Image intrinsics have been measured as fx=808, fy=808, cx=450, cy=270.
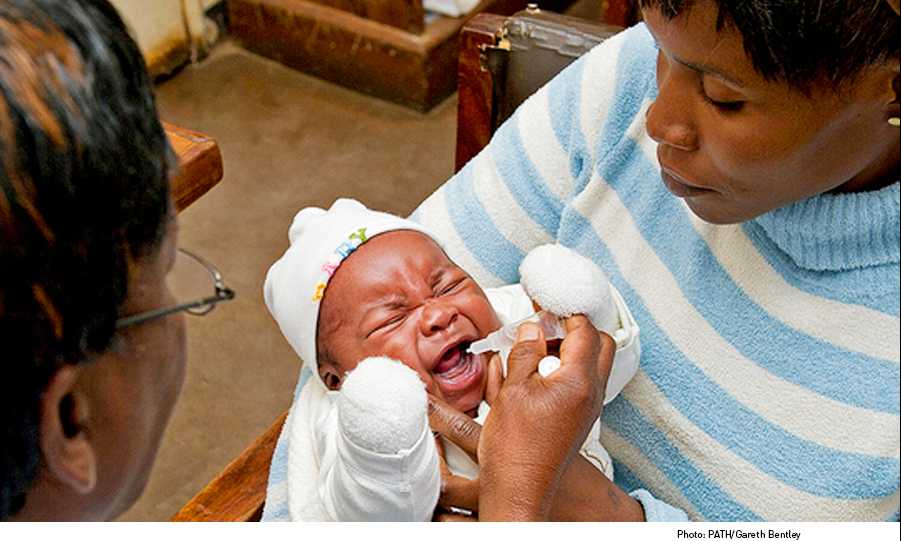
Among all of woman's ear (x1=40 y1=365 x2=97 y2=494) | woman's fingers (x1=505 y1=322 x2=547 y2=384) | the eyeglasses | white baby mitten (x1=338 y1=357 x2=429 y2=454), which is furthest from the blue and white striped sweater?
woman's ear (x1=40 y1=365 x2=97 y2=494)

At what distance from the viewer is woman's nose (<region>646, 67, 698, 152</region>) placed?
2.69 feet

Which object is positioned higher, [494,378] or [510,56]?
[510,56]

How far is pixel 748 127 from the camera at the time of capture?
79cm

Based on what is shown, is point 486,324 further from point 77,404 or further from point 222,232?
point 77,404

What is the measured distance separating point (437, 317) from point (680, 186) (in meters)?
0.35

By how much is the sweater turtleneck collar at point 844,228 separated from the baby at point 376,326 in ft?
0.81

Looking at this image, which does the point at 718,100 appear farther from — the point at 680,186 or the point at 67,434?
the point at 67,434

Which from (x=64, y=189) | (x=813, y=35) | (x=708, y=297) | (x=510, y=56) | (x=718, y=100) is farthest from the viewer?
(x=510, y=56)

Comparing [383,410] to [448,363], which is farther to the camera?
[448,363]

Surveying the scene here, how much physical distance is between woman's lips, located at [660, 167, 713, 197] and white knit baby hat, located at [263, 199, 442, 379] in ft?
1.31

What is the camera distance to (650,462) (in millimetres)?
1094

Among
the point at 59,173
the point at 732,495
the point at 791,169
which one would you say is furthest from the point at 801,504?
the point at 59,173

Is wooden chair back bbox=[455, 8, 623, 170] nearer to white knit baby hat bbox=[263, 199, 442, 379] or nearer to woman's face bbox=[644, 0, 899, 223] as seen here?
white knit baby hat bbox=[263, 199, 442, 379]

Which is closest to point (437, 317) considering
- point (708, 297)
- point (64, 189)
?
point (708, 297)
